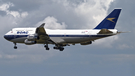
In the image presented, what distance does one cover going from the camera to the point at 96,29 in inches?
3366

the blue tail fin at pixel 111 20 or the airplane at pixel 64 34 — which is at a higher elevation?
the blue tail fin at pixel 111 20

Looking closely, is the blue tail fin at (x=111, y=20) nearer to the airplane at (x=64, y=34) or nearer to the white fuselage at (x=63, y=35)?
the airplane at (x=64, y=34)

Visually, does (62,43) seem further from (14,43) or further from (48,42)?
(14,43)

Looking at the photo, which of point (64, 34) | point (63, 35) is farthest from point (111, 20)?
point (63, 35)

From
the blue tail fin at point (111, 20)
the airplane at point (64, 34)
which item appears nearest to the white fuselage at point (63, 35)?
the airplane at point (64, 34)

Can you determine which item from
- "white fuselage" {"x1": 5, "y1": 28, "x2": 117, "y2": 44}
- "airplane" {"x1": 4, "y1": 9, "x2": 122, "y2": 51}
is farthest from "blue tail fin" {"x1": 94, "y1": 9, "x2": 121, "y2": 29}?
"white fuselage" {"x1": 5, "y1": 28, "x2": 117, "y2": 44}

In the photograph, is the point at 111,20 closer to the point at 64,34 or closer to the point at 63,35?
the point at 64,34

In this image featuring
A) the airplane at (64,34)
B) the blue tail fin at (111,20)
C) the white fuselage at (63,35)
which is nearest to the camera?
the airplane at (64,34)

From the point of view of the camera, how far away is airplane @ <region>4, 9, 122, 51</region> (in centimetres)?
8162

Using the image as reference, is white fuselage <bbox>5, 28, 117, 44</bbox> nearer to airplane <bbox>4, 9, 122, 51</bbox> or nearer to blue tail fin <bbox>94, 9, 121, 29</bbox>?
airplane <bbox>4, 9, 122, 51</bbox>

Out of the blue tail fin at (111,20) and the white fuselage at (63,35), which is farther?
the white fuselage at (63,35)

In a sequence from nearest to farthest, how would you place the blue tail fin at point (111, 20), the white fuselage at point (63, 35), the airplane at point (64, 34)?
the airplane at point (64, 34), the blue tail fin at point (111, 20), the white fuselage at point (63, 35)

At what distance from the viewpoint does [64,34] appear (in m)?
86.6

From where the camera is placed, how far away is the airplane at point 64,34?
81.6m
